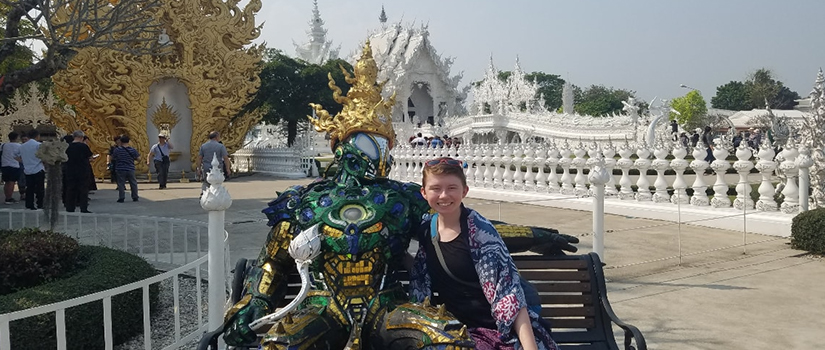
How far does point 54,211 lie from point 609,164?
8426 millimetres

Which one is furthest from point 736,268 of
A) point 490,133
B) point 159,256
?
point 490,133

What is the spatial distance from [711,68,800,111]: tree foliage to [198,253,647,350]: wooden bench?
65260mm

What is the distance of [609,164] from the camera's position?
10.6 m

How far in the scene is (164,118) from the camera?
68.3ft

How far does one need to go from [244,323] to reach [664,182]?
28.2 ft

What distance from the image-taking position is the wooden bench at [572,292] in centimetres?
312

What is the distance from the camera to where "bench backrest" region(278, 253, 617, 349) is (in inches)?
124

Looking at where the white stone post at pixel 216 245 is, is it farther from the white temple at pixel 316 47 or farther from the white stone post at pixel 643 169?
the white temple at pixel 316 47

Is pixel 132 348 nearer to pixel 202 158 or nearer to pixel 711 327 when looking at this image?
pixel 711 327

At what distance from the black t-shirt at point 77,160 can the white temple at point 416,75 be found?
1013 inches

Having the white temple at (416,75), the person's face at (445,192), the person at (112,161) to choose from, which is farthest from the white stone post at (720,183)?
the white temple at (416,75)

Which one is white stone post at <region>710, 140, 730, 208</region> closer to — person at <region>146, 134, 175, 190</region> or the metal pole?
the metal pole

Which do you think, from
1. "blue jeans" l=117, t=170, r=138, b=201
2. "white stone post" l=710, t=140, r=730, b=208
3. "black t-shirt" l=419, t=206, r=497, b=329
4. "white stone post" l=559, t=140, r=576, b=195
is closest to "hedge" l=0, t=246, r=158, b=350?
"black t-shirt" l=419, t=206, r=497, b=329

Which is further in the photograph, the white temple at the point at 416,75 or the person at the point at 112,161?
the white temple at the point at 416,75
